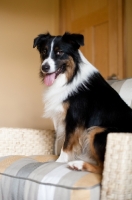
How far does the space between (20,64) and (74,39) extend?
1553mm

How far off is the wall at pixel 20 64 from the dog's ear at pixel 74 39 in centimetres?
144

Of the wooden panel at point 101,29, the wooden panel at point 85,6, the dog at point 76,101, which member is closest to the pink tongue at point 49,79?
the dog at point 76,101

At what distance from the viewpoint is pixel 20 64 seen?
3.32 meters

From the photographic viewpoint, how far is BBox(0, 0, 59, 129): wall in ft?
10.5

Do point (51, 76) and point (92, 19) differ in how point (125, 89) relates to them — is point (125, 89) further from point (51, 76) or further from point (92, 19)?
point (92, 19)

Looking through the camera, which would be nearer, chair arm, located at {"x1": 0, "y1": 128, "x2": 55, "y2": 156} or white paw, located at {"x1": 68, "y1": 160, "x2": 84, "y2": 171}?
white paw, located at {"x1": 68, "y1": 160, "x2": 84, "y2": 171}

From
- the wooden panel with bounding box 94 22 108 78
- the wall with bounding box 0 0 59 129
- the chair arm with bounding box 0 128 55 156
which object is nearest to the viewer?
the chair arm with bounding box 0 128 55 156

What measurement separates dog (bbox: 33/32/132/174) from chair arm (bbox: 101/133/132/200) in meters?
0.24

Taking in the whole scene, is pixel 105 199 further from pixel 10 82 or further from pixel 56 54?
pixel 10 82

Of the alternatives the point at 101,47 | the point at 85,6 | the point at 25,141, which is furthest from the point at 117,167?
the point at 85,6

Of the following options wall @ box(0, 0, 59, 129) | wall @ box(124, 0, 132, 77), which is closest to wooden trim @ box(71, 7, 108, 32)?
wall @ box(124, 0, 132, 77)

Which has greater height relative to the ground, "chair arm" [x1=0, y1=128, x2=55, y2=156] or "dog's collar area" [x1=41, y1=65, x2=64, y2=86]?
"dog's collar area" [x1=41, y1=65, x2=64, y2=86]

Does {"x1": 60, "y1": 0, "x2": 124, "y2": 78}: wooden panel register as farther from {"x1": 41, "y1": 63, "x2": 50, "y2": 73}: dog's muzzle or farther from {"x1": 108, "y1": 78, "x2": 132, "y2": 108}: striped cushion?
{"x1": 41, "y1": 63, "x2": 50, "y2": 73}: dog's muzzle

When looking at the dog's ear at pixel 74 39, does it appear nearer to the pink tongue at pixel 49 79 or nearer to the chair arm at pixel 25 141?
the pink tongue at pixel 49 79
